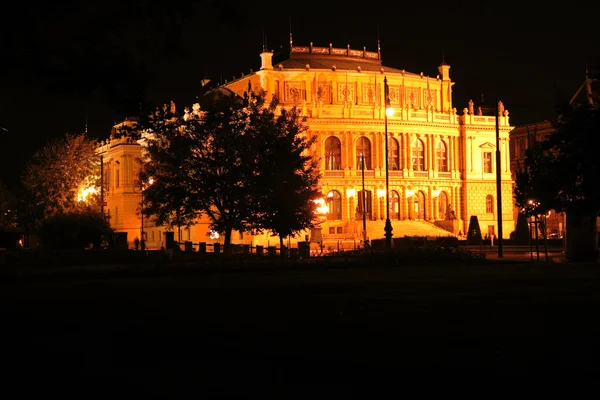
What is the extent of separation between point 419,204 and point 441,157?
7.56 m

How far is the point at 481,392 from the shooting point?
9555mm

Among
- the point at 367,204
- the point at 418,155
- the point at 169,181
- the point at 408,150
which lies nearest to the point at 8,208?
the point at 367,204

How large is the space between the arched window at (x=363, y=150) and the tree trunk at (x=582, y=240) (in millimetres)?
66556

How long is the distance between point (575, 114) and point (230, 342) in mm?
22083

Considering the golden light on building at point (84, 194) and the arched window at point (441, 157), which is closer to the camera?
the golden light on building at point (84, 194)

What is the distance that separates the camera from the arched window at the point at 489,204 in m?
116

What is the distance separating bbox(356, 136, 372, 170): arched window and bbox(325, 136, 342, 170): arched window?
7.37 ft

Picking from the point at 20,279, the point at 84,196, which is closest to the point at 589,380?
the point at 20,279

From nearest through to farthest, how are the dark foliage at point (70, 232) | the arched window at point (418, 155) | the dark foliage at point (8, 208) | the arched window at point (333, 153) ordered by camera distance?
the dark foliage at point (70, 232)
the dark foliage at point (8, 208)
the arched window at point (333, 153)
the arched window at point (418, 155)

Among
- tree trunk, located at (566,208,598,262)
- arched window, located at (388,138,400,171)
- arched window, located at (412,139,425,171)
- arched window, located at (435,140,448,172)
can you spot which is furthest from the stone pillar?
tree trunk, located at (566,208,598,262)

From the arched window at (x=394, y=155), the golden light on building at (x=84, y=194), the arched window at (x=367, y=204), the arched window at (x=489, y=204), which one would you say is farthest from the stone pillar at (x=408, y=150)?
the golden light on building at (x=84, y=194)

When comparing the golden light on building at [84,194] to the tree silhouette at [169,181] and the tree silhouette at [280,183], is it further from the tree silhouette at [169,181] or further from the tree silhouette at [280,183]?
the tree silhouette at [280,183]

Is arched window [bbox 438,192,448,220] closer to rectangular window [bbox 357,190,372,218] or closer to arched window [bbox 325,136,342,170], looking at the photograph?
rectangular window [bbox 357,190,372,218]

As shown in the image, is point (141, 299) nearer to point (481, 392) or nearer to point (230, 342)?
point (230, 342)
